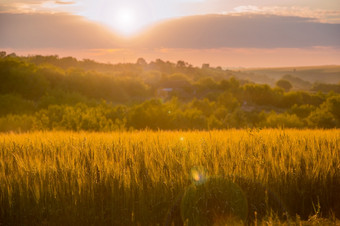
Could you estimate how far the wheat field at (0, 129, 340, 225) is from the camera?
5449 mm

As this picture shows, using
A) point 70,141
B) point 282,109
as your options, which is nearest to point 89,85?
point 282,109

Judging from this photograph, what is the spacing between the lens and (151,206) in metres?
5.55

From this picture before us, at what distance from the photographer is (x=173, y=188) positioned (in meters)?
5.71

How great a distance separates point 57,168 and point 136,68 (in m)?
127

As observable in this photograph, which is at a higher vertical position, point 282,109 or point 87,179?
point 87,179

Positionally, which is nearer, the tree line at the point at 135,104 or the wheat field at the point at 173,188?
the wheat field at the point at 173,188

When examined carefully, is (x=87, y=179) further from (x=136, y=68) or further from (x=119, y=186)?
(x=136, y=68)

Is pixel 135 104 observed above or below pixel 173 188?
below

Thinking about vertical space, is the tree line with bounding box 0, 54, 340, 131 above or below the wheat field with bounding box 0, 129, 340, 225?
below

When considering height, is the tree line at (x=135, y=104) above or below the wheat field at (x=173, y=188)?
below

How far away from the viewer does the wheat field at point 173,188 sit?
5.45m

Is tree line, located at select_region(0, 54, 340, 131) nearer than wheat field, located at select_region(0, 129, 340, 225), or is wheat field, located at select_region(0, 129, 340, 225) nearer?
wheat field, located at select_region(0, 129, 340, 225)

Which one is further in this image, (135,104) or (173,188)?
(135,104)

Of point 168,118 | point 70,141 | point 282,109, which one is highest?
point 70,141
